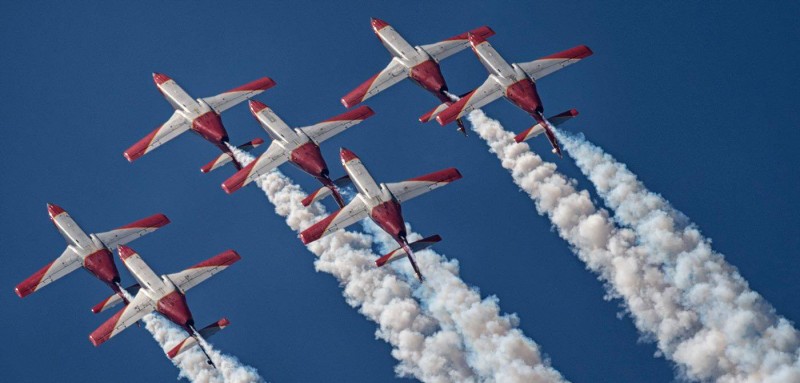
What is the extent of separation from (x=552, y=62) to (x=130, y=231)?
174 ft

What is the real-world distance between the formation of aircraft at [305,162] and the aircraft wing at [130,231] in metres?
0.12

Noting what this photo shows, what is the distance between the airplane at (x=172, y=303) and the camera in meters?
155

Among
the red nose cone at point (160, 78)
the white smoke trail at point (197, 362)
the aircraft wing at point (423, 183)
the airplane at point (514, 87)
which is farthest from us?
the red nose cone at point (160, 78)

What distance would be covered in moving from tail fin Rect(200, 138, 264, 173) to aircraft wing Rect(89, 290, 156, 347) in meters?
18.6

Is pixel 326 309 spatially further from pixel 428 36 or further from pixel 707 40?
pixel 707 40

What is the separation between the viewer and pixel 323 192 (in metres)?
163

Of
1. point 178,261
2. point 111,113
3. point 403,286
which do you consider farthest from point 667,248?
point 111,113

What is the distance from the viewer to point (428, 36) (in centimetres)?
17938

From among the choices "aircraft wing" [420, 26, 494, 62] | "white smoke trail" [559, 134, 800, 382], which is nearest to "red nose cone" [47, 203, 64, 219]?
"aircraft wing" [420, 26, 494, 62]

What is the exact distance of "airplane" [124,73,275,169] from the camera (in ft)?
555

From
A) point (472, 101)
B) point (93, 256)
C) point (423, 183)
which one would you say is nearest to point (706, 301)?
point (423, 183)

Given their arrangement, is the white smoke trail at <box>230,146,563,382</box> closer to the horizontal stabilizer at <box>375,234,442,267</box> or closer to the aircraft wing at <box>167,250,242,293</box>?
the horizontal stabilizer at <box>375,234,442,267</box>

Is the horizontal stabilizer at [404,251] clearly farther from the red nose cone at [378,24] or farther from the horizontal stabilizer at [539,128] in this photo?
the red nose cone at [378,24]

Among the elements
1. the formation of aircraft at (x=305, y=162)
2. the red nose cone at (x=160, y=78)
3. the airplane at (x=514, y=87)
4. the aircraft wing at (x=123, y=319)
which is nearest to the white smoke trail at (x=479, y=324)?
the formation of aircraft at (x=305, y=162)
